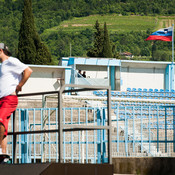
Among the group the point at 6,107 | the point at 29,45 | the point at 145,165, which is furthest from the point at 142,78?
the point at 6,107

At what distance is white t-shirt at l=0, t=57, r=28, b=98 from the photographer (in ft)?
19.5

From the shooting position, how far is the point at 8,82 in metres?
5.95

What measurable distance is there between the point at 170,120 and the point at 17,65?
5.59 m

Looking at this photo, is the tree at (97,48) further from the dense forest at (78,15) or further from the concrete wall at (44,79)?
the dense forest at (78,15)

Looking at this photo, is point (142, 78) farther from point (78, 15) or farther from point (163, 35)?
point (78, 15)

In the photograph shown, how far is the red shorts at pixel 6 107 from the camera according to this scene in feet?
18.9

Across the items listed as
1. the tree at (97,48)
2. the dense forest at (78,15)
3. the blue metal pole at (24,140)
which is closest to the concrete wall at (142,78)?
the tree at (97,48)

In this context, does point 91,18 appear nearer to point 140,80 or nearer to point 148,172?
point 140,80

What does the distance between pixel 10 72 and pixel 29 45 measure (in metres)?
43.3

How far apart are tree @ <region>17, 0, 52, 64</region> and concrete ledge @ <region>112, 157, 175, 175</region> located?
127 ft

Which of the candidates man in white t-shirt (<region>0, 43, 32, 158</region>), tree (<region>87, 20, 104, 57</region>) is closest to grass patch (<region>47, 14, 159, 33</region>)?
tree (<region>87, 20, 104, 57</region>)

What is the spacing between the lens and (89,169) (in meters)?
5.86

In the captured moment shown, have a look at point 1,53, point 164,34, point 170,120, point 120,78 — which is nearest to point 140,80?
point 120,78

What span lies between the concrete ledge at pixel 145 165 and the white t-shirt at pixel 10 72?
4.29m
